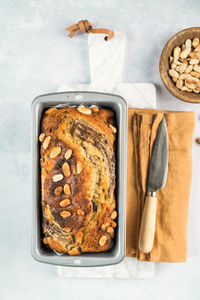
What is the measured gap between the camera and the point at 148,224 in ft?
3.75

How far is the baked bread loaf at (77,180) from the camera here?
976mm

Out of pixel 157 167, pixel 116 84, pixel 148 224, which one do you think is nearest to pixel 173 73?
pixel 116 84

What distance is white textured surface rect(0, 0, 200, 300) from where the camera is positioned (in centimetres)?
126

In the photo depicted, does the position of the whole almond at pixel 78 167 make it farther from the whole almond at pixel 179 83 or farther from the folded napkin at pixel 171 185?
the whole almond at pixel 179 83

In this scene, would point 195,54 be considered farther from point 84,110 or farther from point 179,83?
point 84,110

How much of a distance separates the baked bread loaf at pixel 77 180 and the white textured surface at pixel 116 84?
23cm

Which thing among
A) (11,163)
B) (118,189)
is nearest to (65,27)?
(11,163)

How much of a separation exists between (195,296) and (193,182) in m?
0.48

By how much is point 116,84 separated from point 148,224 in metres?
0.57

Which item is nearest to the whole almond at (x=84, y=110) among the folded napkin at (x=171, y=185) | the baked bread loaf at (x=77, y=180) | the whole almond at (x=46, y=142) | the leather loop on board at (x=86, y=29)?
the baked bread loaf at (x=77, y=180)

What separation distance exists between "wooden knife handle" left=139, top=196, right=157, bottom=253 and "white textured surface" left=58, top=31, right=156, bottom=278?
14cm

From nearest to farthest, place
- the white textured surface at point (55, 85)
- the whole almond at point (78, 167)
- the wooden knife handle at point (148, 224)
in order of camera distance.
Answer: the whole almond at point (78, 167), the wooden knife handle at point (148, 224), the white textured surface at point (55, 85)

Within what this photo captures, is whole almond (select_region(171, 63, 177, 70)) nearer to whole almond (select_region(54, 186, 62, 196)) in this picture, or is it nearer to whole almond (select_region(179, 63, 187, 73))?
whole almond (select_region(179, 63, 187, 73))

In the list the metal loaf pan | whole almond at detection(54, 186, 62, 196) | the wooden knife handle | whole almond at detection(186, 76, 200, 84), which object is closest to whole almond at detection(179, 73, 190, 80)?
whole almond at detection(186, 76, 200, 84)
